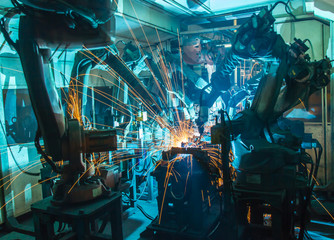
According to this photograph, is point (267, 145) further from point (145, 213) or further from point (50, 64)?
point (145, 213)

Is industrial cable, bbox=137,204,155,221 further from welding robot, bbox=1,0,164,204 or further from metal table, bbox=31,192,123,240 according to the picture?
welding robot, bbox=1,0,164,204

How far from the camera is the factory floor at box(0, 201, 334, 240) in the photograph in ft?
12.7

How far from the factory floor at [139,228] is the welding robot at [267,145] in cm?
92

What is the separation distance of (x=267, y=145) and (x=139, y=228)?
8.82 ft

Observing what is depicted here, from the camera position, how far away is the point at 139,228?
4.25 metres

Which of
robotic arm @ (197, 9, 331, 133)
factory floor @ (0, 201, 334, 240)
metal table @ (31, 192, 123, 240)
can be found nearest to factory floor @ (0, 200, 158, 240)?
factory floor @ (0, 201, 334, 240)

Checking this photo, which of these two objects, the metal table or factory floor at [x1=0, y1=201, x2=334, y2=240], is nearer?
the metal table

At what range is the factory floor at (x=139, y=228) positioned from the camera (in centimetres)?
389

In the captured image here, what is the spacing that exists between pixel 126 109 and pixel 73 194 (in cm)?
329

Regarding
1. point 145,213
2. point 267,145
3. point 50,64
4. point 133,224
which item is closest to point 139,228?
point 133,224

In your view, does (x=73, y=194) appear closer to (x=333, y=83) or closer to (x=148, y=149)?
(x=148, y=149)

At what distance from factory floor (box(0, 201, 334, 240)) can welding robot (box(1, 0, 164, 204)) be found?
232 cm

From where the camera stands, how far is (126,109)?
519 centimetres

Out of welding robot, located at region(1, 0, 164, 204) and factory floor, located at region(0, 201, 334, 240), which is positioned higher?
welding robot, located at region(1, 0, 164, 204)
